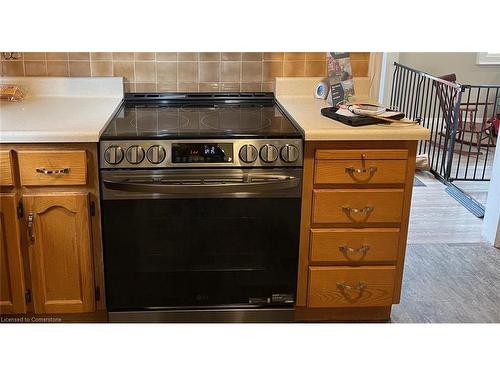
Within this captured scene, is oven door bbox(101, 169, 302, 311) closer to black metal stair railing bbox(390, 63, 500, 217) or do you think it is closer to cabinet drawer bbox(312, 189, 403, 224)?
cabinet drawer bbox(312, 189, 403, 224)

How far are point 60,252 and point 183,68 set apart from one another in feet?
3.58

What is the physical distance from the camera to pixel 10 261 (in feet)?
7.09

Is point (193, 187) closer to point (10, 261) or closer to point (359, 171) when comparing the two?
point (359, 171)

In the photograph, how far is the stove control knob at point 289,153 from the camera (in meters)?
2.11

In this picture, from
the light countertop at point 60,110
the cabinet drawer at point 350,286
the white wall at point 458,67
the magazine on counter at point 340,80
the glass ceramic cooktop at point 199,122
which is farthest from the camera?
the white wall at point 458,67

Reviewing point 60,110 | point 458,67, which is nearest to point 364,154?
point 60,110

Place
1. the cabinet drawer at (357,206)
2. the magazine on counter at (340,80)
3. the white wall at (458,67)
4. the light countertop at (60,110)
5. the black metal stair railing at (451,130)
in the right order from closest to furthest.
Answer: the light countertop at (60,110) < the cabinet drawer at (357,206) < the magazine on counter at (340,80) < the black metal stair railing at (451,130) < the white wall at (458,67)

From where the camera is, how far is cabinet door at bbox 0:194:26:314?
81.9 inches

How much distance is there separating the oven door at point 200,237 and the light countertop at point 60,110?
0.22 meters

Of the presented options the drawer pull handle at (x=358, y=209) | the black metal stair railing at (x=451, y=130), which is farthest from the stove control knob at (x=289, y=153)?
the black metal stair railing at (x=451, y=130)

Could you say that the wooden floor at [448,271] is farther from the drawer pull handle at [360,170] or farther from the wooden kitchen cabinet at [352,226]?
the drawer pull handle at [360,170]

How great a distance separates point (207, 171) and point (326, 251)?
627 mm

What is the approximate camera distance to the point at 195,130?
7.05ft
